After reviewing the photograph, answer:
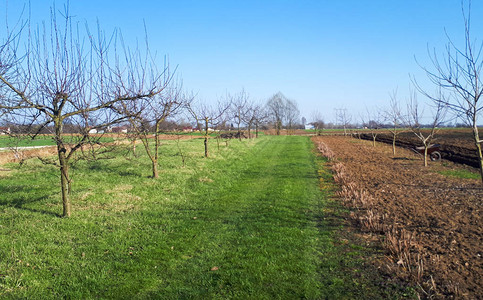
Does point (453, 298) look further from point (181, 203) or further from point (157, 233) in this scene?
point (181, 203)

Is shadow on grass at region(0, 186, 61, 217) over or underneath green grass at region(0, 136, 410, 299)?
over

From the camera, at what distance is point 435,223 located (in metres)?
6.70

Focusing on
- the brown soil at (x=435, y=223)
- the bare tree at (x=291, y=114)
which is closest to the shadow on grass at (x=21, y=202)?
the brown soil at (x=435, y=223)

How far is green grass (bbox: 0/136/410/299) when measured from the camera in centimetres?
443

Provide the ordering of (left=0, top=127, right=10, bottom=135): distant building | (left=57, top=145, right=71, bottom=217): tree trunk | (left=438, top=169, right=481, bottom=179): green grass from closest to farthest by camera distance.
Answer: (left=0, top=127, right=10, bottom=135): distant building → (left=57, top=145, right=71, bottom=217): tree trunk → (left=438, top=169, right=481, bottom=179): green grass

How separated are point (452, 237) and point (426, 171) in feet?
29.3

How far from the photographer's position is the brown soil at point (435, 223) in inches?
171

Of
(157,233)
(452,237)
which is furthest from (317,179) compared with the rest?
(157,233)

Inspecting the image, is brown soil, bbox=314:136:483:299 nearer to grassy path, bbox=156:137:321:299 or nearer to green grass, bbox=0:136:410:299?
green grass, bbox=0:136:410:299

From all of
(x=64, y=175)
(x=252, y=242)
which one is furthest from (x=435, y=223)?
(x=64, y=175)

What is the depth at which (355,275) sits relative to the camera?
4.73 meters

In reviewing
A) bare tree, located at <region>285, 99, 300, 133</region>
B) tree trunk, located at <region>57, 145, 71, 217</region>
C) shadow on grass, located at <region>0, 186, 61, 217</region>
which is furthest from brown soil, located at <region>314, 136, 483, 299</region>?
bare tree, located at <region>285, 99, 300, 133</region>

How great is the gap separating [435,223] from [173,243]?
17.2 ft

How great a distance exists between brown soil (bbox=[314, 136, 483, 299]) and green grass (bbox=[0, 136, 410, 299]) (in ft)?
2.32
